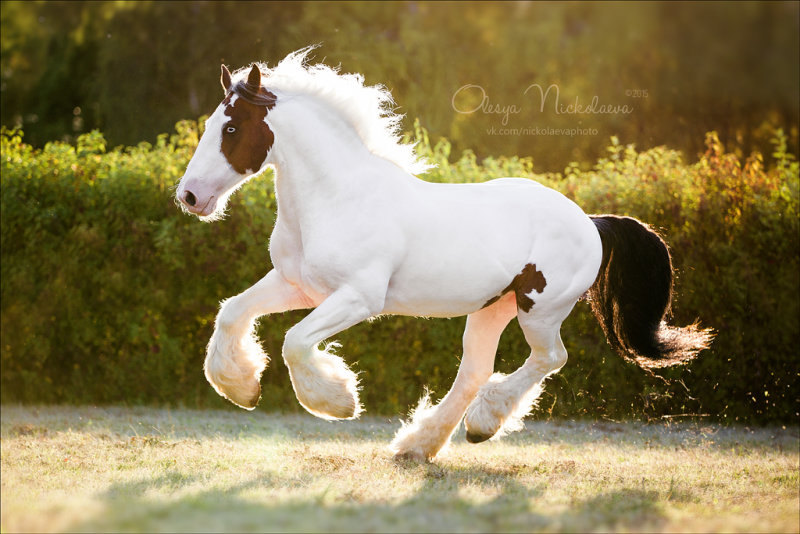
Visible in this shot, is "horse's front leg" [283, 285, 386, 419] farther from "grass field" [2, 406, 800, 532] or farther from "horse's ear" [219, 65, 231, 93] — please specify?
"horse's ear" [219, 65, 231, 93]

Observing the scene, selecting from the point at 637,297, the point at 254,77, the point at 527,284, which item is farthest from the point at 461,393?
the point at 254,77

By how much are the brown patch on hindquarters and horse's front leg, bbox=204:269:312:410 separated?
110 cm

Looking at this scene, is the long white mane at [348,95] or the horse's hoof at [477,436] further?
the horse's hoof at [477,436]

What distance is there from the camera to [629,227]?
5.81 metres

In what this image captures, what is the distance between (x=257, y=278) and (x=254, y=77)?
3.64 m

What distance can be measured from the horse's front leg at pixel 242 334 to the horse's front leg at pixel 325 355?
1.30ft

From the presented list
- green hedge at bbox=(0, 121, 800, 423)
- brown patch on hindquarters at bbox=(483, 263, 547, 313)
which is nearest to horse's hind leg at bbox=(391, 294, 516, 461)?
brown patch on hindquarters at bbox=(483, 263, 547, 313)

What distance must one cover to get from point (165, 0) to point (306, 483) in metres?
17.3

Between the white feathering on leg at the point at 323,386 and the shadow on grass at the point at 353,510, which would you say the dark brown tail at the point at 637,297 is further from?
the white feathering on leg at the point at 323,386

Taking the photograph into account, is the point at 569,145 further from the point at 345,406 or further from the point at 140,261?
the point at 345,406

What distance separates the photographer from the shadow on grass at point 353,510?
11.4ft

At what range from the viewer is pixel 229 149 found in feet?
15.4

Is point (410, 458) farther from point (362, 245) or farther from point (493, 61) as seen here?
point (493, 61)

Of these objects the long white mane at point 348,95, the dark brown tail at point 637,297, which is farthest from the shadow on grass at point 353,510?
the long white mane at point 348,95
